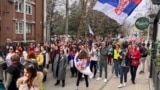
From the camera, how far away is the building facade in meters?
40.6

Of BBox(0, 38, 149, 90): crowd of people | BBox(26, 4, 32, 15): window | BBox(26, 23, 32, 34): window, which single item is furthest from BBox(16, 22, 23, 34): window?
BBox(0, 38, 149, 90): crowd of people

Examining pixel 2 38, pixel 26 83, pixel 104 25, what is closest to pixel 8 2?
pixel 2 38

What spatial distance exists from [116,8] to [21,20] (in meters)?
32.0

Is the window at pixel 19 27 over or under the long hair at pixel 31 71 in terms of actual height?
over

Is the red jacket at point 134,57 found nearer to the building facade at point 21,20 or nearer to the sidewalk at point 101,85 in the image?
the sidewalk at point 101,85

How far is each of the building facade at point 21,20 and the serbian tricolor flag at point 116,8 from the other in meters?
26.6

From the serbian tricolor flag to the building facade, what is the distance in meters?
26.6

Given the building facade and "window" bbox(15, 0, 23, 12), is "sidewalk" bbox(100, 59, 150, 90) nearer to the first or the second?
the building facade

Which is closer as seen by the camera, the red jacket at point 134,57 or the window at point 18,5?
the red jacket at point 134,57

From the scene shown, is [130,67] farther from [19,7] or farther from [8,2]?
[19,7]

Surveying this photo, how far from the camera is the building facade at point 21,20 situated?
40.6m

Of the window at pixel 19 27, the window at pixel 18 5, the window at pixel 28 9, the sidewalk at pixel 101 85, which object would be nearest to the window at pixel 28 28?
the window at pixel 28 9

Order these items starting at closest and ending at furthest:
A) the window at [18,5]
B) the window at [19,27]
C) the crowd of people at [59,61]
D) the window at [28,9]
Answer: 1. the crowd of people at [59,61]
2. the window at [19,27]
3. the window at [18,5]
4. the window at [28,9]

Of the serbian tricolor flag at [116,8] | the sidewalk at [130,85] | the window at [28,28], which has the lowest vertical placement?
the sidewalk at [130,85]
